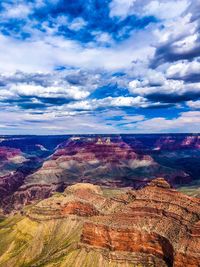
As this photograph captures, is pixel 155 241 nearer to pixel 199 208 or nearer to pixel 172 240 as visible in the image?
pixel 172 240

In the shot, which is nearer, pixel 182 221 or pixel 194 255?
pixel 194 255

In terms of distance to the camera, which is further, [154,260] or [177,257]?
[154,260]

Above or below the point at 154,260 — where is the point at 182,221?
above

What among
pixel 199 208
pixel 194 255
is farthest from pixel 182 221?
pixel 194 255

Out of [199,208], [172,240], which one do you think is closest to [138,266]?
[172,240]

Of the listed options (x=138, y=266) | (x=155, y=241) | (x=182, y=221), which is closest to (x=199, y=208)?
(x=182, y=221)

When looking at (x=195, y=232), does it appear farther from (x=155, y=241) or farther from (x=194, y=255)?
(x=155, y=241)

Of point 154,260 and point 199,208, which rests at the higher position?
point 199,208
